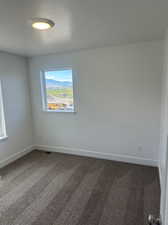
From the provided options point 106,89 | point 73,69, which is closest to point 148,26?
point 106,89

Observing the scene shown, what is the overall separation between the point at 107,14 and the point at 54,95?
2.55 metres

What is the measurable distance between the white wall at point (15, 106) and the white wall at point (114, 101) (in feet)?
1.28

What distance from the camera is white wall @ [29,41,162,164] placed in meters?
3.00

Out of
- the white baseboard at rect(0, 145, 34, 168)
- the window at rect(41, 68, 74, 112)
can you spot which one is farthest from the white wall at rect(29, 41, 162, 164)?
the white baseboard at rect(0, 145, 34, 168)

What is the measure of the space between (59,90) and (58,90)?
1.2 inches

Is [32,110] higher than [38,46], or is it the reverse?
[38,46]

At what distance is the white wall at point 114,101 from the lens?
300 centimetres

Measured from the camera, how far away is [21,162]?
357 centimetres

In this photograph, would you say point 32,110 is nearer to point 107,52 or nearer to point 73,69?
point 73,69

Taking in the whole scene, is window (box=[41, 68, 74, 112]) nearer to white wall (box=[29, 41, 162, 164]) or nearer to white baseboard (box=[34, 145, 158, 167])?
white wall (box=[29, 41, 162, 164])

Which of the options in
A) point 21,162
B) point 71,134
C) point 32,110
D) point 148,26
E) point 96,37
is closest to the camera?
point 148,26

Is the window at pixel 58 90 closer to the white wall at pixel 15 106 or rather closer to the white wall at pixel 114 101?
the white wall at pixel 114 101

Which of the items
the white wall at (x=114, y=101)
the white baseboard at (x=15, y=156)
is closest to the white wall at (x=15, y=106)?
the white baseboard at (x=15, y=156)

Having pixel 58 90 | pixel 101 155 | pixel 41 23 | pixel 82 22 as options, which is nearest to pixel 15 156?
pixel 58 90
